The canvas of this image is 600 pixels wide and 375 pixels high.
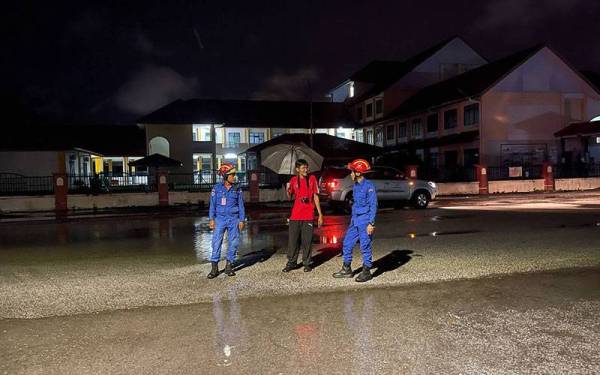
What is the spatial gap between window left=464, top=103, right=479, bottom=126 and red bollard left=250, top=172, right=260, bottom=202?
57.7 feet

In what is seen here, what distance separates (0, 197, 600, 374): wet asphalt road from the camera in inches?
171

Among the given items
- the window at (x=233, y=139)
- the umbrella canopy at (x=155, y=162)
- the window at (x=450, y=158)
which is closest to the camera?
the umbrella canopy at (x=155, y=162)

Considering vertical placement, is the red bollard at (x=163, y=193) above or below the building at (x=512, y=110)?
below

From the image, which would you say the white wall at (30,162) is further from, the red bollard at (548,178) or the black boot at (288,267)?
the red bollard at (548,178)

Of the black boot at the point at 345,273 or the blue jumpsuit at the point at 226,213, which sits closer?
the black boot at the point at 345,273

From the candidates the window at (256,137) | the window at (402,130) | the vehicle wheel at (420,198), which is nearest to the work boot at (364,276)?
the vehicle wheel at (420,198)

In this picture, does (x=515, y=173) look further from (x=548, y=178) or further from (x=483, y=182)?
(x=483, y=182)

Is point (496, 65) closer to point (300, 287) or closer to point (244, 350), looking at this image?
point (300, 287)

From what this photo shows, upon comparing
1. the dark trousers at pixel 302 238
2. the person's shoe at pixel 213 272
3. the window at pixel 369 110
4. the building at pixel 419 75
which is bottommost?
the person's shoe at pixel 213 272

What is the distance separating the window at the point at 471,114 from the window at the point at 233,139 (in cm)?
2018

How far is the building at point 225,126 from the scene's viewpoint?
A: 42.4m

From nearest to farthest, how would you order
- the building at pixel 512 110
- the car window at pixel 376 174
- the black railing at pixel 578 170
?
the car window at pixel 376 174, the black railing at pixel 578 170, the building at pixel 512 110

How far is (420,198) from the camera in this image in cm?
1966

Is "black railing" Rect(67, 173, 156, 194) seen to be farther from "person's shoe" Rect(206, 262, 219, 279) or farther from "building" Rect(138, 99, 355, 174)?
"person's shoe" Rect(206, 262, 219, 279)
